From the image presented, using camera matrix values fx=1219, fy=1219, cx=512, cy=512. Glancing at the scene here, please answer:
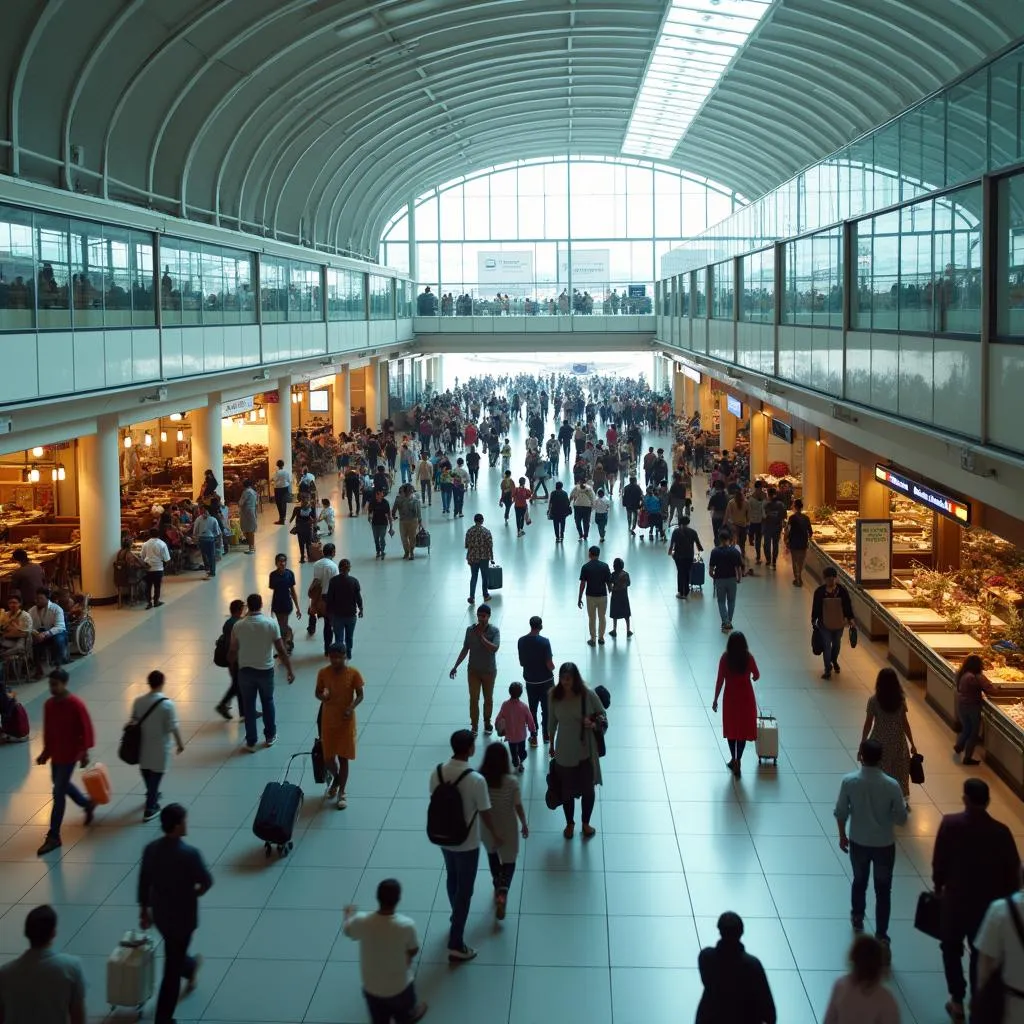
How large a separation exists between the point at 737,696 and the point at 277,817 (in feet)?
13.4

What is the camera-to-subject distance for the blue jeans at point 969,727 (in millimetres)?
10844

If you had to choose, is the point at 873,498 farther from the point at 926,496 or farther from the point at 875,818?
the point at 875,818

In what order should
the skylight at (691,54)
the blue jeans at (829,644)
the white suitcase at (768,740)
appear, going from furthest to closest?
the skylight at (691,54) → the blue jeans at (829,644) → the white suitcase at (768,740)

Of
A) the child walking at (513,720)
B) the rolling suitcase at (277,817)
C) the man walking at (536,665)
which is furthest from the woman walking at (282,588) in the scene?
the rolling suitcase at (277,817)

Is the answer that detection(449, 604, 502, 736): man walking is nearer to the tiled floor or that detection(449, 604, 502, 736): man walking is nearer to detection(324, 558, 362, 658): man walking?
the tiled floor

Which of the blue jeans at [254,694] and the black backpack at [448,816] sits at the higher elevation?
the black backpack at [448,816]

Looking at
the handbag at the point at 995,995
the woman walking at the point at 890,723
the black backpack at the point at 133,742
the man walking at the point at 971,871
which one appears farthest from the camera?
the black backpack at the point at 133,742

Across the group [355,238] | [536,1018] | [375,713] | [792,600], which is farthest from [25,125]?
[355,238]

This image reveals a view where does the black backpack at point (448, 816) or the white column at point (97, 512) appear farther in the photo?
the white column at point (97, 512)

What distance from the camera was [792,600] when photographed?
732 inches

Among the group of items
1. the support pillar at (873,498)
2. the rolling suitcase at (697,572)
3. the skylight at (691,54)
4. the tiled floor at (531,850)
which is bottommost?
the tiled floor at (531,850)

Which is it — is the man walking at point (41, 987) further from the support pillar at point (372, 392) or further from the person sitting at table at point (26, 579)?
the support pillar at point (372, 392)

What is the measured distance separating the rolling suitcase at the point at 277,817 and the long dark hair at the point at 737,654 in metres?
3.88

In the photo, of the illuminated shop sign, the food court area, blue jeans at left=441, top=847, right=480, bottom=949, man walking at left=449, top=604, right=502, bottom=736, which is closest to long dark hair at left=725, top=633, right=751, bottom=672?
man walking at left=449, top=604, right=502, bottom=736
